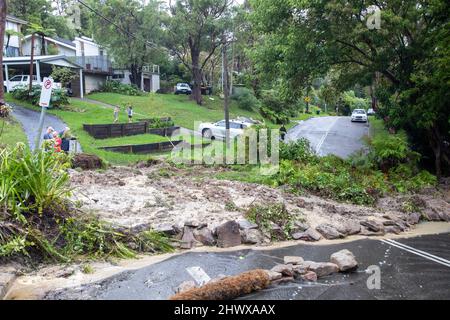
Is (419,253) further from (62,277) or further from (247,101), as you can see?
(247,101)

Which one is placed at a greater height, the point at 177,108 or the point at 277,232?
the point at 177,108

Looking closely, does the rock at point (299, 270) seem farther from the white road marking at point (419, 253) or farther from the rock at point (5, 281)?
the rock at point (5, 281)

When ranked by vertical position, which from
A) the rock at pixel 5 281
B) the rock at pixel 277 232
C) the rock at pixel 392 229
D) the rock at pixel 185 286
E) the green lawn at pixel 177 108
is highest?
the green lawn at pixel 177 108

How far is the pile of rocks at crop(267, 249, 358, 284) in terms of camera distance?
23.0ft

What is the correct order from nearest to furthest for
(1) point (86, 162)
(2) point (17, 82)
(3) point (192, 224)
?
(3) point (192, 224), (1) point (86, 162), (2) point (17, 82)

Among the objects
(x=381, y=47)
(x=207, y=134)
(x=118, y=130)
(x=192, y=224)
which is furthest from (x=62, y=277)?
(x=207, y=134)

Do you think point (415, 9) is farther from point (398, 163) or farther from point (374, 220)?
point (374, 220)

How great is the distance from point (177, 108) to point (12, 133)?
17614mm

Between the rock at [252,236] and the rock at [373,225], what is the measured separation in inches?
125

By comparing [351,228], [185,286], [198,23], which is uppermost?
[198,23]

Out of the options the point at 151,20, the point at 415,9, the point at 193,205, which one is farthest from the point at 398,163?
the point at 151,20

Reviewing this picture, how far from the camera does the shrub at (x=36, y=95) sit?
1104 inches

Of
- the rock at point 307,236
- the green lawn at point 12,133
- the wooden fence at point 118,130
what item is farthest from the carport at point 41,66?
the rock at point 307,236

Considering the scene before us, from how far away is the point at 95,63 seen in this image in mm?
40125
